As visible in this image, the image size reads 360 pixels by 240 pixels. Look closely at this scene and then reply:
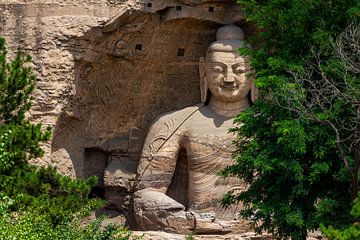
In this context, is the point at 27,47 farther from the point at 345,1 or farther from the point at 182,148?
the point at 345,1

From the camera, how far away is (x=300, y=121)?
15.9 meters

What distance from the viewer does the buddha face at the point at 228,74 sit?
20.0 m

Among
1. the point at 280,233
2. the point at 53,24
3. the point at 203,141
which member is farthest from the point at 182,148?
the point at 280,233

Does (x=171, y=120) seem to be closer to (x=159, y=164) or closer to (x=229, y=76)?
(x=159, y=164)

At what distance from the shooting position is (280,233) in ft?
53.6

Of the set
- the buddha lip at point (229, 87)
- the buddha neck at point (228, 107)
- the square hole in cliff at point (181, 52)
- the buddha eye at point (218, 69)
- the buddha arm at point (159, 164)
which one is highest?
the square hole in cliff at point (181, 52)

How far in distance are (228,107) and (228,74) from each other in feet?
2.00

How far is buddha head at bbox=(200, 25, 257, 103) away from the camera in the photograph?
20.0 meters

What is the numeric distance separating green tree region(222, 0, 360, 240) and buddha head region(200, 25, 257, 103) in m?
3.07

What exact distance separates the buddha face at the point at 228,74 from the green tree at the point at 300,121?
10.0ft

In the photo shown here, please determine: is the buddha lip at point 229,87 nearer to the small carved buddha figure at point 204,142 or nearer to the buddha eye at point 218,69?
the small carved buddha figure at point 204,142

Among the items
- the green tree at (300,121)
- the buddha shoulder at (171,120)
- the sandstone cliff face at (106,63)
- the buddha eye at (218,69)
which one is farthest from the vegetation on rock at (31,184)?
the buddha eye at (218,69)

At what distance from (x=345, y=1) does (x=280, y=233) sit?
3075mm

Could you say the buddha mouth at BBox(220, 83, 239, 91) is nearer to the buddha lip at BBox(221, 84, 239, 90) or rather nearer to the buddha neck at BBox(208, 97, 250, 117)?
the buddha lip at BBox(221, 84, 239, 90)
